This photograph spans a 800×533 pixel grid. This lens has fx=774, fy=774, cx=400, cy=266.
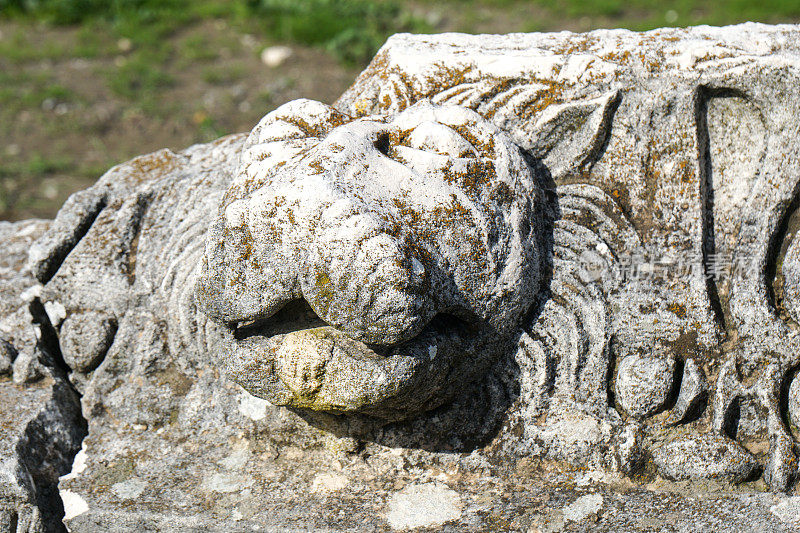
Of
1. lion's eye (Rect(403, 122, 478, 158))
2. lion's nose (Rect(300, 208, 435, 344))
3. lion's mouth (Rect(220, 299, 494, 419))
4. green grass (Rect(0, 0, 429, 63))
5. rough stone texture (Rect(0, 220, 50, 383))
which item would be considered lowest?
rough stone texture (Rect(0, 220, 50, 383))

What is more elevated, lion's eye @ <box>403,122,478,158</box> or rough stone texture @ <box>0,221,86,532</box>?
lion's eye @ <box>403,122,478,158</box>

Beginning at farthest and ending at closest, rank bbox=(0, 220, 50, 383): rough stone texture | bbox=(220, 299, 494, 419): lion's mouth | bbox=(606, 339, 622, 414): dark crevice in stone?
bbox=(0, 220, 50, 383): rough stone texture → bbox=(606, 339, 622, 414): dark crevice in stone → bbox=(220, 299, 494, 419): lion's mouth

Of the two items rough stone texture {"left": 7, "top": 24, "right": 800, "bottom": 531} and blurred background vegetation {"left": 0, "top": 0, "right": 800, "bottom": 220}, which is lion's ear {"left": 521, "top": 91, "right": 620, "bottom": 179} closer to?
rough stone texture {"left": 7, "top": 24, "right": 800, "bottom": 531}

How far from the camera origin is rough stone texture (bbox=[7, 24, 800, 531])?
1.80 m

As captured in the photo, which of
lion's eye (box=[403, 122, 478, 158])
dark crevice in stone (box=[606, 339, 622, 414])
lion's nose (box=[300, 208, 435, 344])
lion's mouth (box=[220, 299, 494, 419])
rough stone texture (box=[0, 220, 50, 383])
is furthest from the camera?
rough stone texture (box=[0, 220, 50, 383])

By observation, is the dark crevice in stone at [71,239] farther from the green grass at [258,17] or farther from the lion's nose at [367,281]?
the green grass at [258,17]

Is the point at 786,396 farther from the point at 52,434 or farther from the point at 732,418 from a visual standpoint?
the point at 52,434

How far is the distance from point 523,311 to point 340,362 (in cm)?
49

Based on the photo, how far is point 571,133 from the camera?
1994 mm

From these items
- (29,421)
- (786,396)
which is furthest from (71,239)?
(786,396)

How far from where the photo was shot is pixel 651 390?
193cm

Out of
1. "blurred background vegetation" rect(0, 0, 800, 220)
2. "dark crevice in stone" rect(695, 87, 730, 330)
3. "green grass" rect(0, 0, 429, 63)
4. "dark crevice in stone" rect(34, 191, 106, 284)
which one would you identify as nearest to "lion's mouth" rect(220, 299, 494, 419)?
"dark crevice in stone" rect(695, 87, 730, 330)

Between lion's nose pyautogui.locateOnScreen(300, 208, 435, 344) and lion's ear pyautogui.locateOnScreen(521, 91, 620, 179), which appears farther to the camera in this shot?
lion's ear pyautogui.locateOnScreen(521, 91, 620, 179)

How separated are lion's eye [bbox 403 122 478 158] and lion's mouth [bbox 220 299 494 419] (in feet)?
1.30
